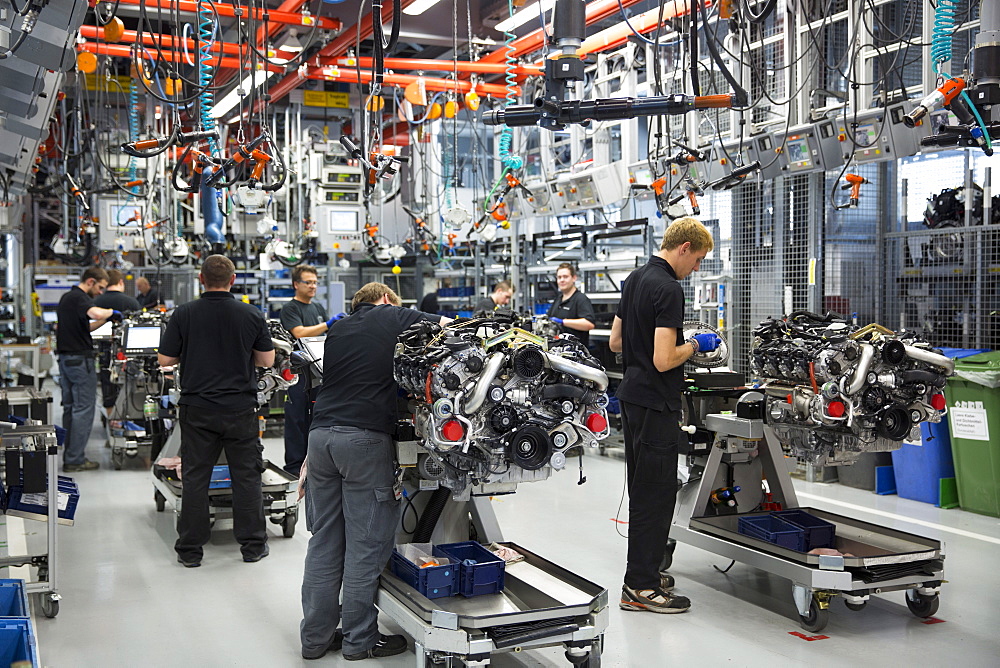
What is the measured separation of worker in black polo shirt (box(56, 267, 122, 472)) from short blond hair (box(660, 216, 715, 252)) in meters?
5.36

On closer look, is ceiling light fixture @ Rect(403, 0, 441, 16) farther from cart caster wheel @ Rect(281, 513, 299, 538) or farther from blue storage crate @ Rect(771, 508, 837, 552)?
blue storage crate @ Rect(771, 508, 837, 552)

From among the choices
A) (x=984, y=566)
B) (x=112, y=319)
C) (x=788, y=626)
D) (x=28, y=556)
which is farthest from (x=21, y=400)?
(x=984, y=566)

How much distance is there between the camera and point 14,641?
223 cm

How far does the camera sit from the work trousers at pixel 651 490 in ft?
13.5

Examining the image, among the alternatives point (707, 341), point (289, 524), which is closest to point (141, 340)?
point (289, 524)

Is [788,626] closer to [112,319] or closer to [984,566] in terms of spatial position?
[984,566]

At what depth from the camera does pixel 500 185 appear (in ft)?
28.9

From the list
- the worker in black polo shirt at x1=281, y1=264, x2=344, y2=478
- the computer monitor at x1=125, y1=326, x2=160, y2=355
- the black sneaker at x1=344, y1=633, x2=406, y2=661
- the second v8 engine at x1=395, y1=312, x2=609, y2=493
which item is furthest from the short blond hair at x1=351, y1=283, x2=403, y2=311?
the computer monitor at x1=125, y1=326, x2=160, y2=355

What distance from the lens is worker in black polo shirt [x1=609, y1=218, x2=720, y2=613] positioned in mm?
4086

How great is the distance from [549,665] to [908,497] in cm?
397

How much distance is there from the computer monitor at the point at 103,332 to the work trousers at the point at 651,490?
551 cm

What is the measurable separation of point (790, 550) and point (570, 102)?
222 cm

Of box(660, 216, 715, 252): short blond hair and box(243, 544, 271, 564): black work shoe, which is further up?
box(660, 216, 715, 252): short blond hair

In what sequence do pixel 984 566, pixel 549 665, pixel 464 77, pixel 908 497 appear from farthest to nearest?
pixel 464 77
pixel 908 497
pixel 984 566
pixel 549 665
